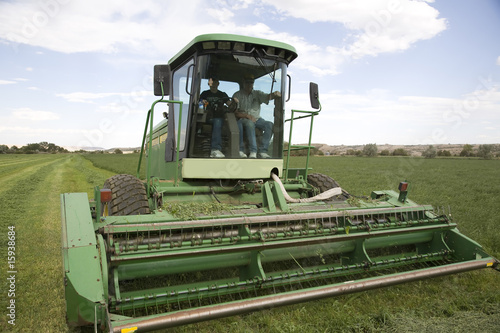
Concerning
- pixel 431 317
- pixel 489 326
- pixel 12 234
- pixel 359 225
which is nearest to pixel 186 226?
pixel 359 225

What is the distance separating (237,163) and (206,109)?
820 mm

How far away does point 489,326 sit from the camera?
3.18 meters

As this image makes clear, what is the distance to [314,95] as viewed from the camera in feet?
17.7

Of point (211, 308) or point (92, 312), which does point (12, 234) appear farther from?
point (211, 308)

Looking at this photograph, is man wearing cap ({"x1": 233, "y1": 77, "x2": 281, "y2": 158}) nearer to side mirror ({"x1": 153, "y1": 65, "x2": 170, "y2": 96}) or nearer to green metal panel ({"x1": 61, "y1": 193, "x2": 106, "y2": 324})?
side mirror ({"x1": 153, "y1": 65, "x2": 170, "y2": 96})

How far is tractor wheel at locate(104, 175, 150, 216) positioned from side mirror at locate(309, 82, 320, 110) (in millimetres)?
2662

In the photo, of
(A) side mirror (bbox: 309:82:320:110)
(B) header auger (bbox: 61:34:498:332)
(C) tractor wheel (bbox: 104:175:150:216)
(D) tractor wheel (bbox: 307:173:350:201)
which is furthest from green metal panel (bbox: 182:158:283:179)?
(D) tractor wheel (bbox: 307:173:350:201)

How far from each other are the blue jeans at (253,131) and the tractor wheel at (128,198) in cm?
145

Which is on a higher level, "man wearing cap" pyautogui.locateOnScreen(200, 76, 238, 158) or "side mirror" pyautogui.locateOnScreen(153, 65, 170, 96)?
"side mirror" pyautogui.locateOnScreen(153, 65, 170, 96)

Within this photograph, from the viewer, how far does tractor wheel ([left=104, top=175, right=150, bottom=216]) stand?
4387mm

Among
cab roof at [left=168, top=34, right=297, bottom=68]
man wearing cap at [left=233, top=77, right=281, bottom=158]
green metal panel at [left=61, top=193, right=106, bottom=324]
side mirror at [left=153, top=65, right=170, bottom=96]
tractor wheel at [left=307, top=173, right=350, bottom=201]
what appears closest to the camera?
green metal panel at [left=61, top=193, right=106, bottom=324]

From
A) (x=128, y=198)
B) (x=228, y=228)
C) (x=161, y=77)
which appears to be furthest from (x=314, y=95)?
(x=128, y=198)

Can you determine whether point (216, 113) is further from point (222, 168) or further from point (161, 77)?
point (161, 77)

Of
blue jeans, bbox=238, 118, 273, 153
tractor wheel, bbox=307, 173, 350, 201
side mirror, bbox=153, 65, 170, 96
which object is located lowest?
tractor wheel, bbox=307, 173, 350, 201
